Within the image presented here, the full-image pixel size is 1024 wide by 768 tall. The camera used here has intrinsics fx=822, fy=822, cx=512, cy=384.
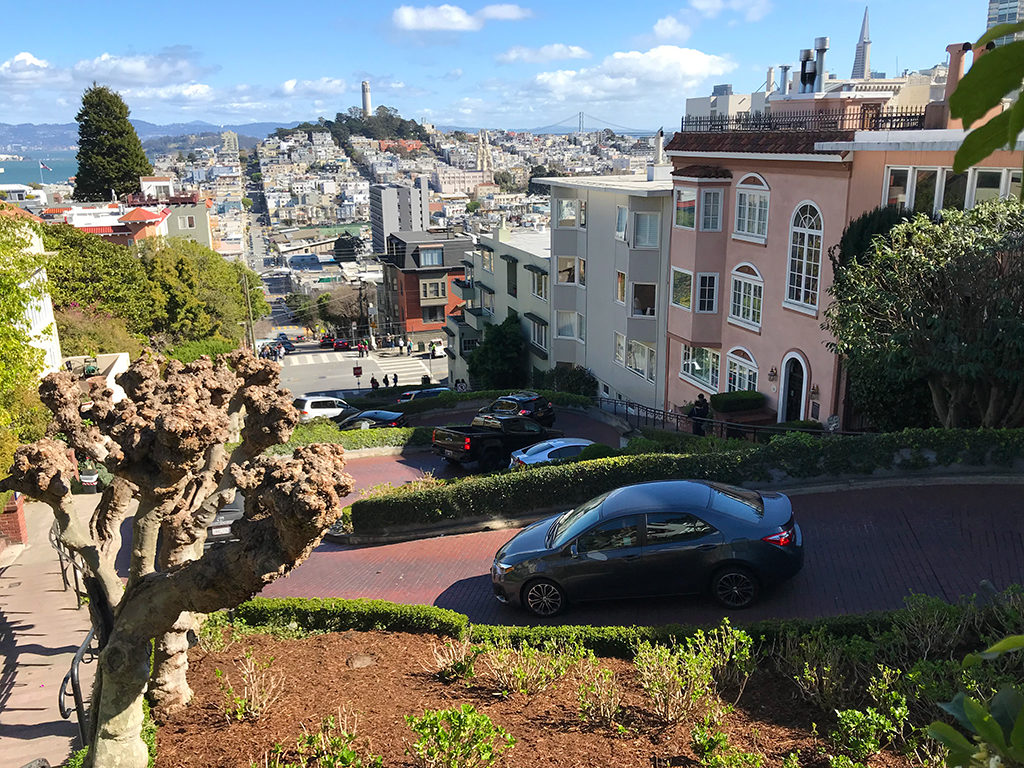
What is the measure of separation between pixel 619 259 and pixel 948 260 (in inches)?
708

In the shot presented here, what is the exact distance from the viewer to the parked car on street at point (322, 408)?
3209cm

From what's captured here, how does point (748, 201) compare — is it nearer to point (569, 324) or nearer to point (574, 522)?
point (569, 324)

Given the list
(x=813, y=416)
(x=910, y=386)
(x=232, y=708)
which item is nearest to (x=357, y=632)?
(x=232, y=708)

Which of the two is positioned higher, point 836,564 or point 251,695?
point 251,695

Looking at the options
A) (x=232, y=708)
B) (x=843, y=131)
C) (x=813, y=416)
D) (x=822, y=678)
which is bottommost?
(x=813, y=416)

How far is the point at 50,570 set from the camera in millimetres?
16891

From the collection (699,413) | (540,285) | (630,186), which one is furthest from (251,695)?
(540,285)

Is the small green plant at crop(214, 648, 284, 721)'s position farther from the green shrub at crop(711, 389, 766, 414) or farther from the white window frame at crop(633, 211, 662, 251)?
the white window frame at crop(633, 211, 662, 251)

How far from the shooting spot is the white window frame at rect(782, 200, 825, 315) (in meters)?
21.8

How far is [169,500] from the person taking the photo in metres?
8.25

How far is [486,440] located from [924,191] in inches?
496

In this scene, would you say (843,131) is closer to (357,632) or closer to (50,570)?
(357,632)

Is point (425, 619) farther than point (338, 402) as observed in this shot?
No

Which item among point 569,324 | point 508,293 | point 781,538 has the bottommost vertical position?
point 569,324
